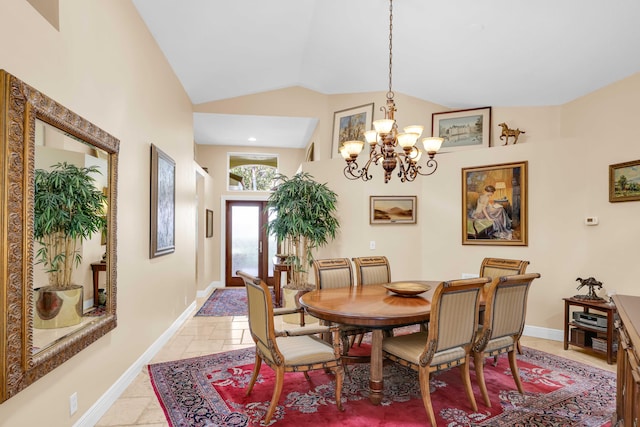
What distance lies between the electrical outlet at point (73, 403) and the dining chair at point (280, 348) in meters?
1.16

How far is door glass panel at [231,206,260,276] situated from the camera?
7816 millimetres

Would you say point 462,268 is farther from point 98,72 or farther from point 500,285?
point 98,72

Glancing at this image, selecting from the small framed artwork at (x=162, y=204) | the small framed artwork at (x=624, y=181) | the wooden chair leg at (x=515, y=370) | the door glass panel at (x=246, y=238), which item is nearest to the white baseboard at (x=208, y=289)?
the door glass panel at (x=246, y=238)

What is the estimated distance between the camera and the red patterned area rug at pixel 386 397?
2.48 metres

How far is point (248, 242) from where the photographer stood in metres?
7.89

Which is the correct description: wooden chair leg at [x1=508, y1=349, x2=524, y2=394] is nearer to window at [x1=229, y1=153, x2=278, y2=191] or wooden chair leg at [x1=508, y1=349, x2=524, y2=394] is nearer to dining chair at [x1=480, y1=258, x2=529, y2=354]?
dining chair at [x1=480, y1=258, x2=529, y2=354]

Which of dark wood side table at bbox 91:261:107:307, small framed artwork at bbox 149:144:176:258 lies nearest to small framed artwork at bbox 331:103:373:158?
small framed artwork at bbox 149:144:176:258

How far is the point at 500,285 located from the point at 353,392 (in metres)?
1.41

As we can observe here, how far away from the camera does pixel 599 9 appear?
9.91 ft

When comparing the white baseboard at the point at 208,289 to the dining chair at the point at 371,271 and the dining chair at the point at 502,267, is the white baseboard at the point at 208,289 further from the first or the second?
the dining chair at the point at 502,267

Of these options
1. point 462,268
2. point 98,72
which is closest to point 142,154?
point 98,72

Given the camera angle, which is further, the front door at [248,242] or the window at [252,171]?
the window at [252,171]

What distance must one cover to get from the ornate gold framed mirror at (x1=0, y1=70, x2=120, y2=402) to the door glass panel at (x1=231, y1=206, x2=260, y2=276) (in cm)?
556

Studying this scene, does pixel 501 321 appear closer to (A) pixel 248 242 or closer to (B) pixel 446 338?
(B) pixel 446 338
